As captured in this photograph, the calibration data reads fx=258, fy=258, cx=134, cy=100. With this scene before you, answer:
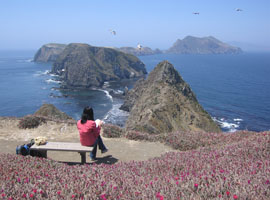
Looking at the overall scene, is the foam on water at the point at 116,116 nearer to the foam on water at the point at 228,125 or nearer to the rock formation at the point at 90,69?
the foam on water at the point at 228,125

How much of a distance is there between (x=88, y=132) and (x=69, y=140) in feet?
15.8

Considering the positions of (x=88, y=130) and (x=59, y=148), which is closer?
(x=59, y=148)

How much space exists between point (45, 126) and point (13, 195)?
12707mm

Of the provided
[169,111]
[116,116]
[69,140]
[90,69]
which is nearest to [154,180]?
[69,140]

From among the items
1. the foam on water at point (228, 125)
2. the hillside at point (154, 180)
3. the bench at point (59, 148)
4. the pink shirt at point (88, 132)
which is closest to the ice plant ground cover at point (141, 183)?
the hillside at point (154, 180)

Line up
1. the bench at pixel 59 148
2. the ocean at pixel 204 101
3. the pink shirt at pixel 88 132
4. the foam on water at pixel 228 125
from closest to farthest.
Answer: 1. the bench at pixel 59 148
2. the pink shirt at pixel 88 132
3. the foam on water at pixel 228 125
4. the ocean at pixel 204 101

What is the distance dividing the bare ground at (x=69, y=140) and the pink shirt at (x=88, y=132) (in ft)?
3.54

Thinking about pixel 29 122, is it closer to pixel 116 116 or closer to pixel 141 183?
pixel 141 183

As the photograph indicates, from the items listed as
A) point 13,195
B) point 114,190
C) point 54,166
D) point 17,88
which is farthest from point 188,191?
point 17,88

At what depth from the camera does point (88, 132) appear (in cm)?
1019

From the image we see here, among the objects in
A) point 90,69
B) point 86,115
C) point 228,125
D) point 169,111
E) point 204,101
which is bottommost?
point 228,125

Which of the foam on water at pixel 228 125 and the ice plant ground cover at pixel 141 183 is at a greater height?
Answer: the ice plant ground cover at pixel 141 183

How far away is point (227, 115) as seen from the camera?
78562mm

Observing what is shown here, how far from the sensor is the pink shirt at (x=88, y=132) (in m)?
10.2
